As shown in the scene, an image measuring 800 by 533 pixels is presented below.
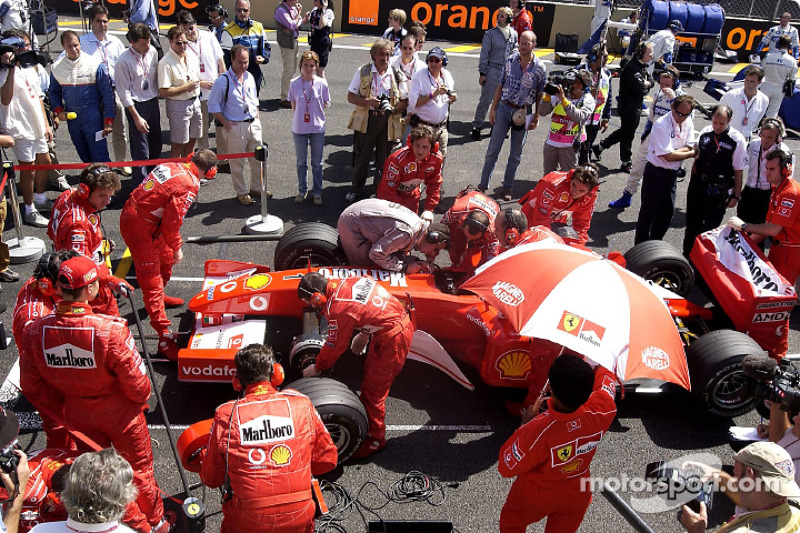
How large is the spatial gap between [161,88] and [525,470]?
686 centimetres

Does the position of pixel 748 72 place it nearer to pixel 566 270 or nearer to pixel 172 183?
pixel 566 270

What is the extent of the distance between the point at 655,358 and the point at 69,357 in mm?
3496

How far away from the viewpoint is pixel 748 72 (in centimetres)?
967

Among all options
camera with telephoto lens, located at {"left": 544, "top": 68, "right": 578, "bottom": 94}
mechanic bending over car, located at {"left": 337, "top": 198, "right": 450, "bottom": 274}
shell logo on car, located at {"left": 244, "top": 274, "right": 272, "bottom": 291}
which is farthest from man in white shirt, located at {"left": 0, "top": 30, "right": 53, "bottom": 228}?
camera with telephoto lens, located at {"left": 544, "top": 68, "right": 578, "bottom": 94}

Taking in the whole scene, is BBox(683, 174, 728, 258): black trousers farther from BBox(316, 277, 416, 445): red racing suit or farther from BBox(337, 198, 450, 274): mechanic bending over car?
BBox(316, 277, 416, 445): red racing suit

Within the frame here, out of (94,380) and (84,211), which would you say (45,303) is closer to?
(94,380)

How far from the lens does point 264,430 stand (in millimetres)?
3781

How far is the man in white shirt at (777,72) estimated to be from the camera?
485 inches

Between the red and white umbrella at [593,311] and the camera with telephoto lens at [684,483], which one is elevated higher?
the red and white umbrella at [593,311]

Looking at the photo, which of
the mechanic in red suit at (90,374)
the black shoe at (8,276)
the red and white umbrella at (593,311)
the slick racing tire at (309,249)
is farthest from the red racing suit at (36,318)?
the red and white umbrella at (593,311)

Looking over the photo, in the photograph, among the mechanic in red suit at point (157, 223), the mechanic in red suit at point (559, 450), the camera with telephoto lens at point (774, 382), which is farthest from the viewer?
the mechanic in red suit at point (157, 223)

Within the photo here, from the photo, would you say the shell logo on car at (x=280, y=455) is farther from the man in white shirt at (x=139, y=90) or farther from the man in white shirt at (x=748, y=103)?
the man in white shirt at (x=748, y=103)

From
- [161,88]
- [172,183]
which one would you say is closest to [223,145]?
[161,88]

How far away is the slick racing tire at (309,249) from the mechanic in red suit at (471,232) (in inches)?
44.3
